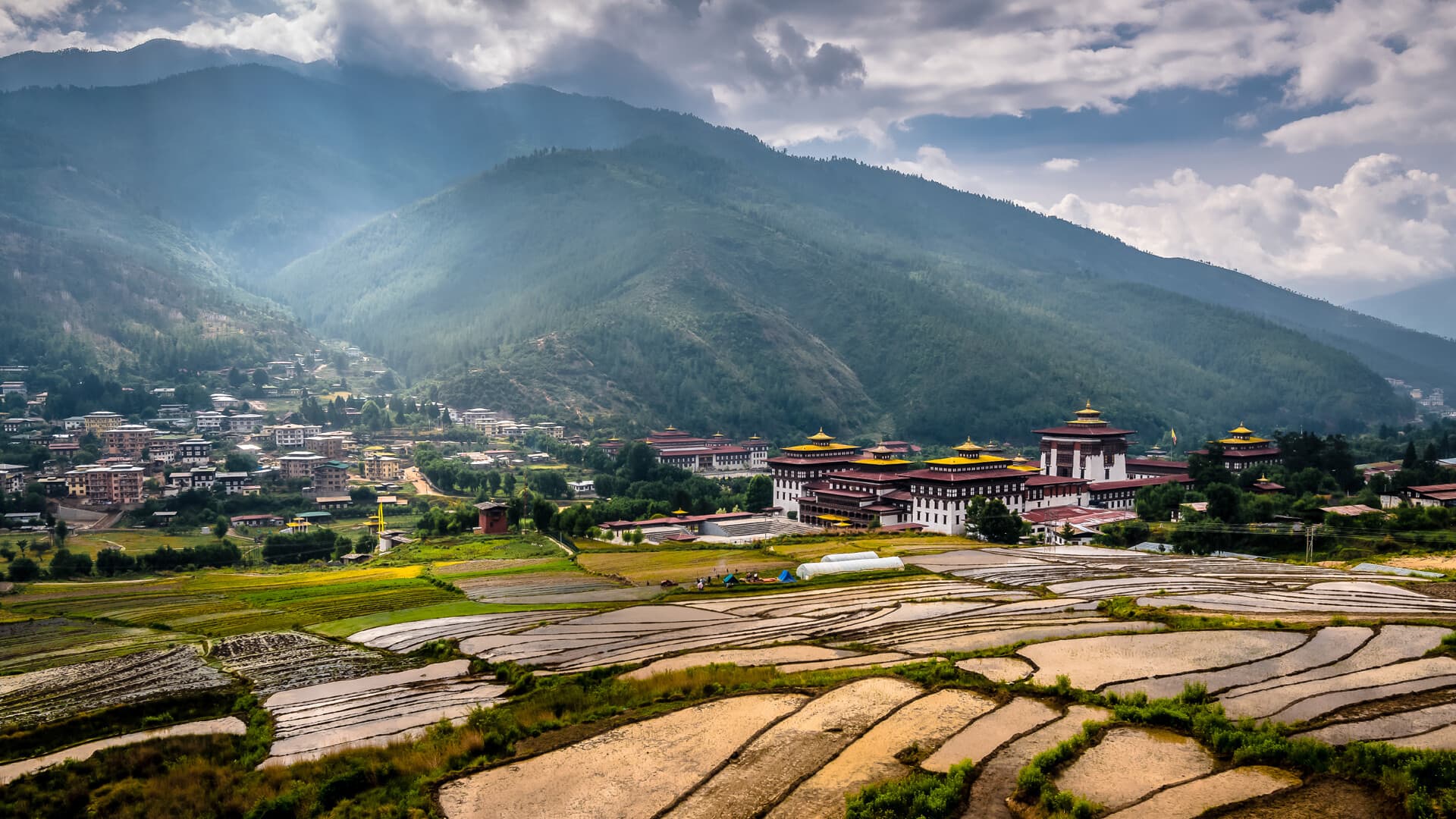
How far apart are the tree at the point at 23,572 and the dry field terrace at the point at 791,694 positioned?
495 inches

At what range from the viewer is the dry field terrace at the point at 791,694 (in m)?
18.2

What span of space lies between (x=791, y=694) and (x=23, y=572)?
49.3 meters

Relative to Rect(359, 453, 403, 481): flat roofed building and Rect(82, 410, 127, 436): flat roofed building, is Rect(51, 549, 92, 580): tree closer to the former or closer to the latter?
Rect(359, 453, 403, 481): flat roofed building

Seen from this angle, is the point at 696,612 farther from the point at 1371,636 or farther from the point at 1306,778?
the point at 1306,778

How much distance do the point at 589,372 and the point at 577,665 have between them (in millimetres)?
127795

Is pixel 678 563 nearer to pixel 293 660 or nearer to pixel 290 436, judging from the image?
pixel 293 660

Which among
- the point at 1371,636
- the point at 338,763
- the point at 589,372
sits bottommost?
the point at 338,763

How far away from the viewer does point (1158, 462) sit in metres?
96.2

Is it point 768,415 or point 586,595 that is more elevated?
point 768,415

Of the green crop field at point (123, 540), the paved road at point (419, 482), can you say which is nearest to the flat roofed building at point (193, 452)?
the paved road at point (419, 482)

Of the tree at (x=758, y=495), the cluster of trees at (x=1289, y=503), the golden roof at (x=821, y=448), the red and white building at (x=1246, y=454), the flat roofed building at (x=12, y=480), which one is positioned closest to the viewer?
the cluster of trees at (x=1289, y=503)

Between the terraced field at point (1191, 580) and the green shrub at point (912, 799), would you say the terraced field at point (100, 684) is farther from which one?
the terraced field at point (1191, 580)

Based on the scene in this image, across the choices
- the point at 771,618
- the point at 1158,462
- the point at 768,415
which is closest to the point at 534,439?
the point at 768,415

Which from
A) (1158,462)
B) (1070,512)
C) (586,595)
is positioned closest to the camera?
(586,595)
